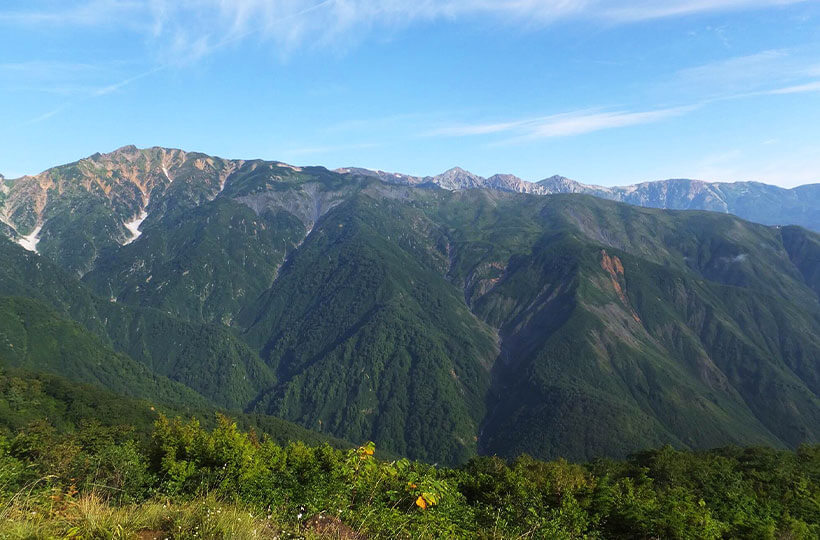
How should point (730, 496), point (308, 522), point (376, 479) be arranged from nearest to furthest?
point (308, 522), point (376, 479), point (730, 496)

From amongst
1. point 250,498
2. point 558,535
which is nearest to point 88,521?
point 250,498

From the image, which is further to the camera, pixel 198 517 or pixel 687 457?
pixel 687 457

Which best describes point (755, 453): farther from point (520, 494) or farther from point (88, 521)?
point (88, 521)

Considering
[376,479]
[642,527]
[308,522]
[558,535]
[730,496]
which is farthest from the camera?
[730,496]

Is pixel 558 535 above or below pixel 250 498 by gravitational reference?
below

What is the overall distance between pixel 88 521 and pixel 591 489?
138 feet

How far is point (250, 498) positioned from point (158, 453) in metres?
24.8

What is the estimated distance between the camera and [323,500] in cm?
1466

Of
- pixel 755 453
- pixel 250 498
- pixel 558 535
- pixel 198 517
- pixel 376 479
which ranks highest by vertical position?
pixel 198 517

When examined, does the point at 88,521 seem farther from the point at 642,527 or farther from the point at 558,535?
the point at 642,527

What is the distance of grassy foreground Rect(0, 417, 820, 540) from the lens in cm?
1064

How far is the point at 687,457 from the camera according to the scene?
8006 centimetres

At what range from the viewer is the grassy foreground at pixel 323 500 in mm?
10641

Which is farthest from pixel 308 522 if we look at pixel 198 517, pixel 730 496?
pixel 730 496
